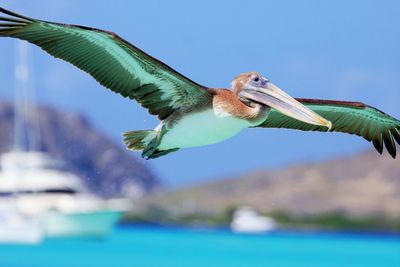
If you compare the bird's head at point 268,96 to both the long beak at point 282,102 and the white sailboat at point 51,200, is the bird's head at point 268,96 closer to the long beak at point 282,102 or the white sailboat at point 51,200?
the long beak at point 282,102

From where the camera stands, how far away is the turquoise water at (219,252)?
49094mm

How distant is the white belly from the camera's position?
8.52 metres

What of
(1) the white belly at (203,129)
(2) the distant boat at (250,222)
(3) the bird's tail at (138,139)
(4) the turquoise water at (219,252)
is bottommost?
(1) the white belly at (203,129)

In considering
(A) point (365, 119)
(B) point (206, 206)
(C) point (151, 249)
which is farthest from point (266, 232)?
(A) point (365, 119)

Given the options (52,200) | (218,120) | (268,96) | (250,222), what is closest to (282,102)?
(268,96)

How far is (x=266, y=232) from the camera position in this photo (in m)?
79.1

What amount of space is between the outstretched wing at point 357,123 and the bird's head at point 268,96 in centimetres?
123

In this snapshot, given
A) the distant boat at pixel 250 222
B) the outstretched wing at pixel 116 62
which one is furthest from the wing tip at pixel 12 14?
the distant boat at pixel 250 222

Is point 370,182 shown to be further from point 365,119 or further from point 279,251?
point 365,119

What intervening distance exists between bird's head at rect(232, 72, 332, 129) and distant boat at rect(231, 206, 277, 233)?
69239 millimetres

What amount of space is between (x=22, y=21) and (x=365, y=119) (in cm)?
372

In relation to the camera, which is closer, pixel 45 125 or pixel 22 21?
pixel 22 21

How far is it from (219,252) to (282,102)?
168 feet

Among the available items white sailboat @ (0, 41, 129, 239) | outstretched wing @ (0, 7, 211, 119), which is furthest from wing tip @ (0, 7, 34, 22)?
white sailboat @ (0, 41, 129, 239)
